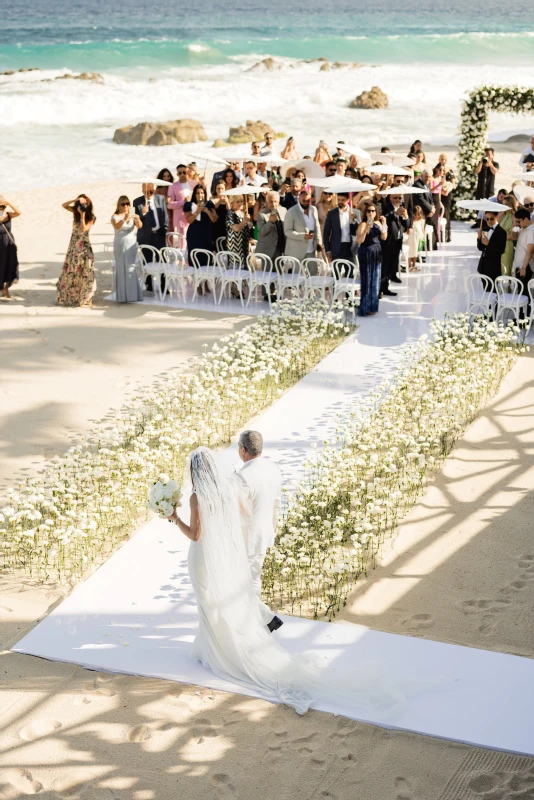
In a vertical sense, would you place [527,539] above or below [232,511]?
below

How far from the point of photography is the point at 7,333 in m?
13.5

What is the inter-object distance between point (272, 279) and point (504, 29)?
85.4 meters

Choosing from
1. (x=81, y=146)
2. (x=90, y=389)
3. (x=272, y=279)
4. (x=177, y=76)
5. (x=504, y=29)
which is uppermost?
(x=504, y=29)

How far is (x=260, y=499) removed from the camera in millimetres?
6391

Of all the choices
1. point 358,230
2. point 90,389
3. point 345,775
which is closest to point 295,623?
point 345,775

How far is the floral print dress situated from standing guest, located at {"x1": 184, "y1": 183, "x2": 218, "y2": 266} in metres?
1.58

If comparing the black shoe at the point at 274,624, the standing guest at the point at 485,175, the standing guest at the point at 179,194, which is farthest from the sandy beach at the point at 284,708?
the standing guest at the point at 485,175

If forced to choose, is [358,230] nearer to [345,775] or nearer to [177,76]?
[345,775]

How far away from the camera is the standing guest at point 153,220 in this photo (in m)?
15.4

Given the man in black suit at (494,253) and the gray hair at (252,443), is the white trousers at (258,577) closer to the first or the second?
the gray hair at (252,443)

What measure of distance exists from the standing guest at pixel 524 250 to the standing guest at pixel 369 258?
1.89 metres

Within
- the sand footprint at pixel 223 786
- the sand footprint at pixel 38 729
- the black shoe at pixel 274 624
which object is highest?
the black shoe at pixel 274 624

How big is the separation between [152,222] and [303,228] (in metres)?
2.58

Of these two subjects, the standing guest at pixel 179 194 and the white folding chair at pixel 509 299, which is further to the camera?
the standing guest at pixel 179 194
